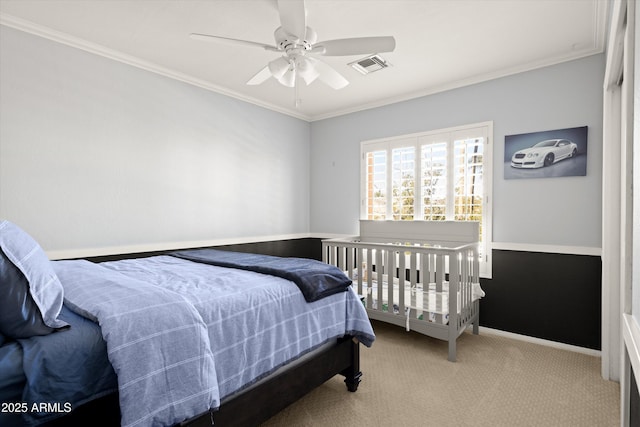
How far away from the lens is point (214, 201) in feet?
12.1

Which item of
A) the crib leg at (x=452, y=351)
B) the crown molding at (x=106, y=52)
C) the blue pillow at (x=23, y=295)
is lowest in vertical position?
the crib leg at (x=452, y=351)

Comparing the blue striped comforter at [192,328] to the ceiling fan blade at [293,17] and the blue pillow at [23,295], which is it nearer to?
the blue pillow at [23,295]

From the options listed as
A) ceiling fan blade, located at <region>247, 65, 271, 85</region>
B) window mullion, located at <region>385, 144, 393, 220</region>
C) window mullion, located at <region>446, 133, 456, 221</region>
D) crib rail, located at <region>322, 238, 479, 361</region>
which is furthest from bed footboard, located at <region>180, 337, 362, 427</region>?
window mullion, located at <region>385, 144, 393, 220</region>

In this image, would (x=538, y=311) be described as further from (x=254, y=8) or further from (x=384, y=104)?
(x=254, y=8)

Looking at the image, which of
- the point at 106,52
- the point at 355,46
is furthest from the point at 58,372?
the point at 106,52

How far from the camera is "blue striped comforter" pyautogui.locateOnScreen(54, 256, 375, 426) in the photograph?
1.12 meters

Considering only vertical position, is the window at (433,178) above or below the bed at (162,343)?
above

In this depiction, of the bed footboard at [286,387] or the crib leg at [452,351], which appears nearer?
the bed footboard at [286,387]

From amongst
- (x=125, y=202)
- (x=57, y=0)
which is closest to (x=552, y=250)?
(x=125, y=202)

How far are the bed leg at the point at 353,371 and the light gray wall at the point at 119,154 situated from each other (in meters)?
2.14

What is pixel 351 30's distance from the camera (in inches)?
97.8

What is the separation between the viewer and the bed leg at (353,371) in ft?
7.10

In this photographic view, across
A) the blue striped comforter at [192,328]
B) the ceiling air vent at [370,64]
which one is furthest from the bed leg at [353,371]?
the ceiling air vent at [370,64]

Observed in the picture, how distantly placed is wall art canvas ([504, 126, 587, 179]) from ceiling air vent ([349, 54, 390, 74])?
1.41 meters
